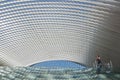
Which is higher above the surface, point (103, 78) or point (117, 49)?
point (117, 49)

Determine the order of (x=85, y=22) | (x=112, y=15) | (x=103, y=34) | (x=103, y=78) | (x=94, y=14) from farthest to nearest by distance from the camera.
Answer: (x=85, y=22)
(x=103, y=34)
(x=94, y=14)
(x=112, y=15)
(x=103, y=78)

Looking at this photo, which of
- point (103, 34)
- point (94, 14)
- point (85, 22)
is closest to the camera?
point (94, 14)

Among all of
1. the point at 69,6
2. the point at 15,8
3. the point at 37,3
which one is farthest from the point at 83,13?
the point at 15,8

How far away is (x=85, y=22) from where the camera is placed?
162 ft

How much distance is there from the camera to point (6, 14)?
1951 inches

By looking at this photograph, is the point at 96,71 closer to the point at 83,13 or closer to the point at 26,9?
the point at 83,13

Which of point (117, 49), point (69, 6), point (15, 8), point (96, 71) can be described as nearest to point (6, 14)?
point (15, 8)

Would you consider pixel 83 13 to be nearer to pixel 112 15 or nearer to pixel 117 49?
pixel 117 49

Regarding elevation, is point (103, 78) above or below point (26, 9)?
below

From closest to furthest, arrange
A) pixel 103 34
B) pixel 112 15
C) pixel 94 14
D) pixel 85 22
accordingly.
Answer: pixel 112 15
pixel 94 14
pixel 103 34
pixel 85 22

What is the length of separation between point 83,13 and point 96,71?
16683 millimetres

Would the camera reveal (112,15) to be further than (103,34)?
No

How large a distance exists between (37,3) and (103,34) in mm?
9750

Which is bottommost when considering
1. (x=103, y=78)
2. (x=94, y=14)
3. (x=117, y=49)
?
(x=103, y=78)
